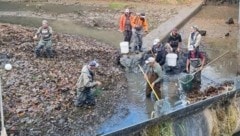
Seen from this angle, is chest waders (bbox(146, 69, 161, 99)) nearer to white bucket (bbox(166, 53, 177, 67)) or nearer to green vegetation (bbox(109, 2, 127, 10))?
white bucket (bbox(166, 53, 177, 67))

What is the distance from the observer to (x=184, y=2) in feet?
108

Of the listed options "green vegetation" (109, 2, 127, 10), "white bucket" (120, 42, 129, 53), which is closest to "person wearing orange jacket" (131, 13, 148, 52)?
"white bucket" (120, 42, 129, 53)

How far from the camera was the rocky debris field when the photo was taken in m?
14.3

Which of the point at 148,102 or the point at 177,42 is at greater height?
the point at 177,42

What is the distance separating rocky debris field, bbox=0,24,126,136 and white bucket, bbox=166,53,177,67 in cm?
169

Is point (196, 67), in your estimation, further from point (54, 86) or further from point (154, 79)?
point (54, 86)

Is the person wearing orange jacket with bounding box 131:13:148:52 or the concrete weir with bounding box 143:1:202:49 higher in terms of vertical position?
the person wearing orange jacket with bounding box 131:13:148:52

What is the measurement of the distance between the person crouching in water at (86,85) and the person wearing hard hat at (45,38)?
517 centimetres

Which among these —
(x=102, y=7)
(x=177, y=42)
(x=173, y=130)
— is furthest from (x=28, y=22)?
(x=173, y=130)

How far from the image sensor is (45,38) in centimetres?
2002

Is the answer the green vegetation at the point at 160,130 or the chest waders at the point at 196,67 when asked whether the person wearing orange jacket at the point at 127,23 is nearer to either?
the chest waders at the point at 196,67

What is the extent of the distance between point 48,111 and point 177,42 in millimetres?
6184

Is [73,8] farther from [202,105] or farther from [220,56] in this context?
[202,105]

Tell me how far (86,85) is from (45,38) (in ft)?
18.8
